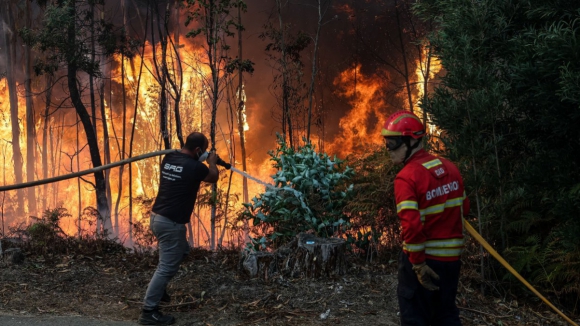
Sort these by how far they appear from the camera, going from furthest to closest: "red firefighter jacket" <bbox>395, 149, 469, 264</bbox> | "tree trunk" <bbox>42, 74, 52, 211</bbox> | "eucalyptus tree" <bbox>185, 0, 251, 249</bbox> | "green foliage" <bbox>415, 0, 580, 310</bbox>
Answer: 1. "tree trunk" <bbox>42, 74, 52, 211</bbox>
2. "eucalyptus tree" <bbox>185, 0, 251, 249</bbox>
3. "green foliage" <bbox>415, 0, 580, 310</bbox>
4. "red firefighter jacket" <bbox>395, 149, 469, 264</bbox>

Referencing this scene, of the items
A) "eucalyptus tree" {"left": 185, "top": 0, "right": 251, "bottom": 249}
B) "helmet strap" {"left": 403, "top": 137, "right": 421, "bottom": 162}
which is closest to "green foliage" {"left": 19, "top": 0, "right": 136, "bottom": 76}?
"eucalyptus tree" {"left": 185, "top": 0, "right": 251, "bottom": 249}

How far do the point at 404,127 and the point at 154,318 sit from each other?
3.23m

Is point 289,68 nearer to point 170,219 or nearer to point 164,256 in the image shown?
point 170,219

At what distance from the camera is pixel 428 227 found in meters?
3.82

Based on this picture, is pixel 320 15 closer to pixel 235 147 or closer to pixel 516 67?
pixel 235 147

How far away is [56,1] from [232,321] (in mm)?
11174

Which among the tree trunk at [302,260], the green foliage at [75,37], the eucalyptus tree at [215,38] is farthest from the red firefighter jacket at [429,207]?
the green foliage at [75,37]

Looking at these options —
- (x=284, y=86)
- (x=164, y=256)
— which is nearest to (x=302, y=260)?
(x=164, y=256)

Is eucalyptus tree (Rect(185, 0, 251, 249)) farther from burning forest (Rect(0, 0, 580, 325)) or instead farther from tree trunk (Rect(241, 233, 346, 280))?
tree trunk (Rect(241, 233, 346, 280))

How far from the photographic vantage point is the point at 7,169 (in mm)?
18016

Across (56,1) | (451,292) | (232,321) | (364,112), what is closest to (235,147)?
(364,112)

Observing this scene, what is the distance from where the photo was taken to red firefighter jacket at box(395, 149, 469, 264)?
11.7ft

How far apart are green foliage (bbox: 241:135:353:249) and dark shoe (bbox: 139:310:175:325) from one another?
2.00 m

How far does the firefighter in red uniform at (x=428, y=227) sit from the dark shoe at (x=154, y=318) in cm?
262
